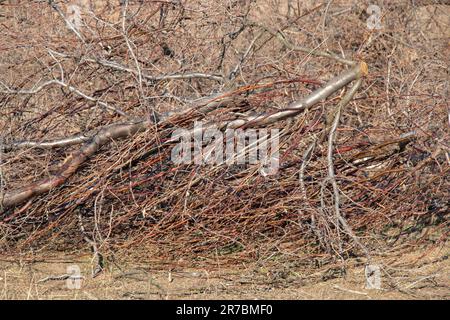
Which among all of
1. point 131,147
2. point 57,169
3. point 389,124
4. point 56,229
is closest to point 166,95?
point 131,147

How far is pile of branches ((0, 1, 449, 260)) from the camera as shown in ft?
15.9

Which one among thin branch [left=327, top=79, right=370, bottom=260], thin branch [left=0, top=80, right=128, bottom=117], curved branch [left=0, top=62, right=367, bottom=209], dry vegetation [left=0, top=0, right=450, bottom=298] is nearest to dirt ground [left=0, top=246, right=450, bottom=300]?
dry vegetation [left=0, top=0, right=450, bottom=298]

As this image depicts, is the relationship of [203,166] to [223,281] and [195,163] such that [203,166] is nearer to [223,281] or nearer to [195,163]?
[195,163]

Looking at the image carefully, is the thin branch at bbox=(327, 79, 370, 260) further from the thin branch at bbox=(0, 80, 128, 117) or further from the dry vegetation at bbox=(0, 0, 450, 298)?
the thin branch at bbox=(0, 80, 128, 117)

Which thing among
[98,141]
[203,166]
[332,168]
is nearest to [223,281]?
[203,166]

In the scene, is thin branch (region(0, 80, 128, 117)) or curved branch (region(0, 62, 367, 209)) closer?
curved branch (region(0, 62, 367, 209))

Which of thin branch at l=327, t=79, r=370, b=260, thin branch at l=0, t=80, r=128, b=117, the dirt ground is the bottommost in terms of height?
the dirt ground

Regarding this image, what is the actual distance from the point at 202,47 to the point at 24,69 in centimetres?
129

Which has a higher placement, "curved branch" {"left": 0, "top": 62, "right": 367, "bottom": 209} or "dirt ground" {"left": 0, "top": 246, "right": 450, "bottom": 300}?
"curved branch" {"left": 0, "top": 62, "right": 367, "bottom": 209}

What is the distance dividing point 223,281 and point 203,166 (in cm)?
70

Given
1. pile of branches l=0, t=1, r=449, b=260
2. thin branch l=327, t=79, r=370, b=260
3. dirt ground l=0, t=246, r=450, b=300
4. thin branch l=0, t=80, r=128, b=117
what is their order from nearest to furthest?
dirt ground l=0, t=246, r=450, b=300
thin branch l=327, t=79, r=370, b=260
pile of branches l=0, t=1, r=449, b=260
thin branch l=0, t=80, r=128, b=117

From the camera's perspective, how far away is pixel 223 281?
4.61 meters

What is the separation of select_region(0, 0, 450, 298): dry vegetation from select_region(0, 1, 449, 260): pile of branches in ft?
0.04

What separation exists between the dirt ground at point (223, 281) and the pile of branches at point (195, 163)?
6.0 inches
